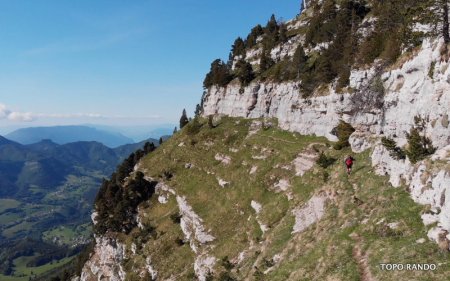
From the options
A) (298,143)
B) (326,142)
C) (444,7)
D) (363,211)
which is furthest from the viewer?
(298,143)

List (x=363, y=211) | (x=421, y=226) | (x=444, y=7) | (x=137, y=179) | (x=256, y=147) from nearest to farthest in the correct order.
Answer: (x=421, y=226), (x=363, y=211), (x=444, y=7), (x=256, y=147), (x=137, y=179)

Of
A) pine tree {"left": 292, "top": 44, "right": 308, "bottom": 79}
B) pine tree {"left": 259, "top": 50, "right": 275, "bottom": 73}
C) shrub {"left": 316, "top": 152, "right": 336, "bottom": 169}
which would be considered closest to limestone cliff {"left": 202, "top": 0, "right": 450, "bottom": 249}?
pine tree {"left": 292, "top": 44, "right": 308, "bottom": 79}

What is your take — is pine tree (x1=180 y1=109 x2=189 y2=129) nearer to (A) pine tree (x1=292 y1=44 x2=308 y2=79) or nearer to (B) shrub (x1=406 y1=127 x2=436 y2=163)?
(A) pine tree (x1=292 y1=44 x2=308 y2=79)

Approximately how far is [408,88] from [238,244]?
28.0 m

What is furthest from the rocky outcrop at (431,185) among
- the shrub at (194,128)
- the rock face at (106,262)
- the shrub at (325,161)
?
the shrub at (194,128)

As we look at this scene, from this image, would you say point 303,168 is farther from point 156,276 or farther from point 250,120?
point 250,120

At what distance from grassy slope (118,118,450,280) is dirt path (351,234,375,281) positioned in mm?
239

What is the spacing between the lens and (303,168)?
52375 millimetres

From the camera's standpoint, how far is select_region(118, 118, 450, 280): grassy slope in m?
27.3

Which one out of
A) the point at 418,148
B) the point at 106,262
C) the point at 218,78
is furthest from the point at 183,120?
the point at 418,148

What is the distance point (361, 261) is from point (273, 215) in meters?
21.0

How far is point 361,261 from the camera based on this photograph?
26.8m

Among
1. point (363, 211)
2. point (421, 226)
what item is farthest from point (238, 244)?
point (421, 226)

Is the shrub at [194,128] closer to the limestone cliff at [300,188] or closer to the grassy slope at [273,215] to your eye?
the limestone cliff at [300,188]
